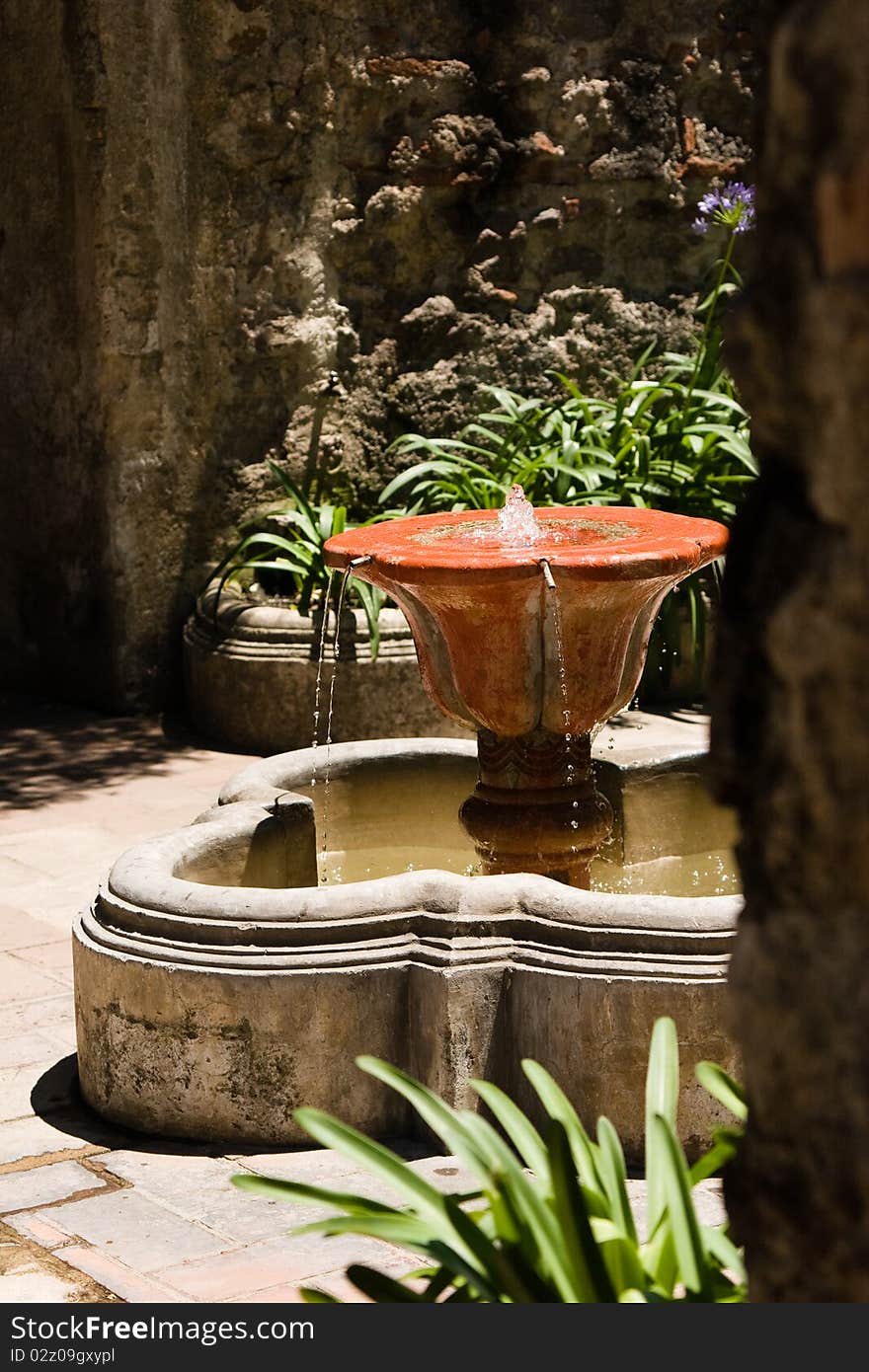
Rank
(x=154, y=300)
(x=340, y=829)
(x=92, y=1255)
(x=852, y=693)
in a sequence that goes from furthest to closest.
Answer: (x=154, y=300)
(x=340, y=829)
(x=92, y=1255)
(x=852, y=693)

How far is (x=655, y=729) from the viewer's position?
6.61 meters

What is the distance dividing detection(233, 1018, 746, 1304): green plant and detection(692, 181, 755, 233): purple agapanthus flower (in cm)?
525

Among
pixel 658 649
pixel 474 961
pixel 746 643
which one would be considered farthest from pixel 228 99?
pixel 746 643

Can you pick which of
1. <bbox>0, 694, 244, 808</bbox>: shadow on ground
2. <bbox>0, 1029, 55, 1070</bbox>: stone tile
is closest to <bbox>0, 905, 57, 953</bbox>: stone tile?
<bbox>0, 1029, 55, 1070</bbox>: stone tile

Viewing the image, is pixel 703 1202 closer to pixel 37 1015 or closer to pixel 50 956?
pixel 37 1015

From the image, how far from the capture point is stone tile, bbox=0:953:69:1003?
4514 mm

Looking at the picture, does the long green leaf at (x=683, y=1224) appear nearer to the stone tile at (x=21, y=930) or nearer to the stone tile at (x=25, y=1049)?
the stone tile at (x=25, y=1049)

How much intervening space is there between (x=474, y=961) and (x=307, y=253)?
14.9 feet

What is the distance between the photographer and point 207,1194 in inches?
134

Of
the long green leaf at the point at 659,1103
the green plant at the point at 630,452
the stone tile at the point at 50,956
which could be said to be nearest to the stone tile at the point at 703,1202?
the long green leaf at the point at 659,1103

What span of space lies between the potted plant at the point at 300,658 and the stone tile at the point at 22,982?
6.71ft

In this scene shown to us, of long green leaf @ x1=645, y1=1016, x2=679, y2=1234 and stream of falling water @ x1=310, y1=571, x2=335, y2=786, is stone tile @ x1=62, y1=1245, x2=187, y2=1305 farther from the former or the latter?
stream of falling water @ x1=310, y1=571, x2=335, y2=786

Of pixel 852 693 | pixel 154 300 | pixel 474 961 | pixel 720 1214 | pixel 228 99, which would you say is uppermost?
pixel 228 99

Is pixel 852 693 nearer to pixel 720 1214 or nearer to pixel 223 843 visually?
pixel 720 1214
